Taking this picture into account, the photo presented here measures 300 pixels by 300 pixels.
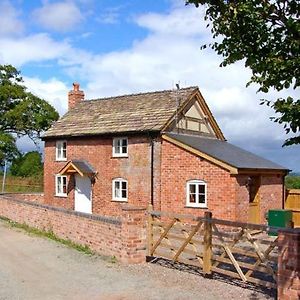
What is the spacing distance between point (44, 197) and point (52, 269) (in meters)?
19.1

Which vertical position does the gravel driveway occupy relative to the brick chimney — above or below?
below

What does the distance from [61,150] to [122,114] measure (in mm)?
5252

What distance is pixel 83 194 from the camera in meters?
27.2

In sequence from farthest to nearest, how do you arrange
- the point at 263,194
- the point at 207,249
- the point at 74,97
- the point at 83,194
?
the point at 74,97 < the point at 83,194 < the point at 263,194 < the point at 207,249

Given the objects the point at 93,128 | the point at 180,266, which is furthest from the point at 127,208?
the point at 93,128

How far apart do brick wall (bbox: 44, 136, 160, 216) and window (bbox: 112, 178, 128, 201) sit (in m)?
0.24

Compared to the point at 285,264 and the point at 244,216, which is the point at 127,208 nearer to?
the point at 285,264

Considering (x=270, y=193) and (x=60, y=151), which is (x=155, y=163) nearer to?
(x=270, y=193)

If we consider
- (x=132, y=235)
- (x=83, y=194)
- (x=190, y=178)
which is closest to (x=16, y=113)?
(x=83, y=194)

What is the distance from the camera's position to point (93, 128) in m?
26.8

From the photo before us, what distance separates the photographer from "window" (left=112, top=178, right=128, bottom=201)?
2489 centimetres

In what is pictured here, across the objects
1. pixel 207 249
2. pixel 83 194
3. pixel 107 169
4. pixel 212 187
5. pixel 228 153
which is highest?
pixel 228 153

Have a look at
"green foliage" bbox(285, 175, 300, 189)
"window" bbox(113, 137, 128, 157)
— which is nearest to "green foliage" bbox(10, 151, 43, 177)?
"window" bbox(113, 137, 128, 157)

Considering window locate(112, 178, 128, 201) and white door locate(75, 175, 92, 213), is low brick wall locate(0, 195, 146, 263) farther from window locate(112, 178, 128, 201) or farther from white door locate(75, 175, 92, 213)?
white door locate(75, 175, 92, 213)
